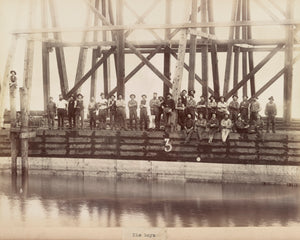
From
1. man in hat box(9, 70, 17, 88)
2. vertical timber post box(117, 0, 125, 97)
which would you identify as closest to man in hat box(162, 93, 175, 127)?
vertical timber post box(117, 0, 125, 97)

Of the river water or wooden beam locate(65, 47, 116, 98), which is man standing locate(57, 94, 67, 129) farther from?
the river water

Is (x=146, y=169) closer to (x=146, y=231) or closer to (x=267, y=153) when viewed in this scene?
(x=267, y=153)

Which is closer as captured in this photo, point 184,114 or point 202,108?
point 184,114

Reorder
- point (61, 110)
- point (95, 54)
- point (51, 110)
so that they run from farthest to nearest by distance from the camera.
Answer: point (95, 54), point (51, 110), point (61, 110)

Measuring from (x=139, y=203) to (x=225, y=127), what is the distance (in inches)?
152

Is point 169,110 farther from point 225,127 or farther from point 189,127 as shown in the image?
point 225,127

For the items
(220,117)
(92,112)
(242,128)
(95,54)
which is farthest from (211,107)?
(95,54)

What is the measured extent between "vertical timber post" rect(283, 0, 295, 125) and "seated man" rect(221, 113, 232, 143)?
8.47 feet

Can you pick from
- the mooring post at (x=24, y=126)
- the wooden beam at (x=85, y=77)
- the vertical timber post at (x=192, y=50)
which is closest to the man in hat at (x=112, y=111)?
the wooden beam at (x=85, y=77)

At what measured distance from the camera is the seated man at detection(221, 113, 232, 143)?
2072cm

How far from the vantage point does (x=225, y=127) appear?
20766mm

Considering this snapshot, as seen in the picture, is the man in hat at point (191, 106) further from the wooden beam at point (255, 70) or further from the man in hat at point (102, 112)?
the man in hat at point (102, 112)

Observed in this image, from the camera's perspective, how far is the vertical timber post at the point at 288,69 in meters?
22.3

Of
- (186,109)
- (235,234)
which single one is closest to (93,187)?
(186,109)
